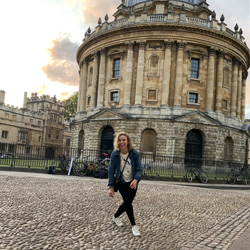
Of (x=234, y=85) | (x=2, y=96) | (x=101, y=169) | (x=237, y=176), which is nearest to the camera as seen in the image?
(x=101, y=169)

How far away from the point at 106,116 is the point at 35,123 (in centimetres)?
3315

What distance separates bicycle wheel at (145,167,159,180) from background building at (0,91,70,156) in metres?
36.0

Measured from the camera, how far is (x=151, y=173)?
657 inches

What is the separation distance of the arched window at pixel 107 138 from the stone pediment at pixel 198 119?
291 inches

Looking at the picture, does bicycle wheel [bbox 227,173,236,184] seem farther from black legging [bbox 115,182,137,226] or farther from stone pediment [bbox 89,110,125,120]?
black legging [bbox 115,182,137,226]

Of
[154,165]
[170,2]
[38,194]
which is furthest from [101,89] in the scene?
[38,194]

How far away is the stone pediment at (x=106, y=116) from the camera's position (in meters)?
30.7

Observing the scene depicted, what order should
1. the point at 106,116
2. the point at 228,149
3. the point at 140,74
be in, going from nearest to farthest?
1. the point at 140,74
2. the point at 106,116
3. the point at 228,149

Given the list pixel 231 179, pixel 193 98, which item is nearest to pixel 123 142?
pixel 231 179

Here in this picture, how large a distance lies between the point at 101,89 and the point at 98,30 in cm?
760

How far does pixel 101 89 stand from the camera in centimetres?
3384

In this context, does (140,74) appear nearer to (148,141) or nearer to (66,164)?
(148,141)

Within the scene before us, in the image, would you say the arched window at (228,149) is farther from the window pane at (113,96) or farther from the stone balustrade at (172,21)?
the window pane at (113,96)

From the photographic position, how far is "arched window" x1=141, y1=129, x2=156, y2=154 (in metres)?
30.0
